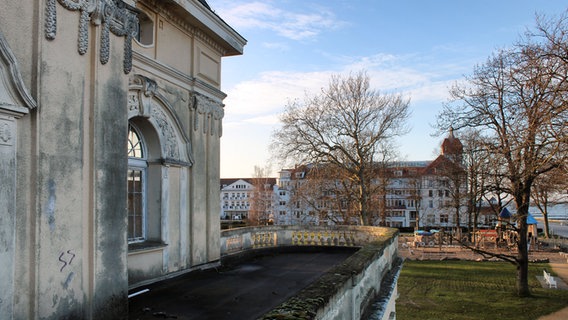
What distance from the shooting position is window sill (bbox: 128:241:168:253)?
8.04 metres

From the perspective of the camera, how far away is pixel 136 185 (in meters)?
8.84

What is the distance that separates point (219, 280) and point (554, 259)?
106ft

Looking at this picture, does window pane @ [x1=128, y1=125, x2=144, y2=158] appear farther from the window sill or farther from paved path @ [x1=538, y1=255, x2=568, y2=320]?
Answer: paved path @ [x1=538, y1=255, x2=568, y2=320]

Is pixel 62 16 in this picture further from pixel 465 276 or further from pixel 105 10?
pixel 465 276

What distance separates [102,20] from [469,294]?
21677 mm

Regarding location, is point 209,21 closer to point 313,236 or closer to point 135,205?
point 135,205

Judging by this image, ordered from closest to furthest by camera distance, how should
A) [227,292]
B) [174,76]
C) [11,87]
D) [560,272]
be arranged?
[11,87], [227,292], [174,76], [560,272]

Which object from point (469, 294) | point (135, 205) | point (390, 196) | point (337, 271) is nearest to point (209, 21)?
point (135, 205)

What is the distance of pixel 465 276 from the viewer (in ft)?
86.1

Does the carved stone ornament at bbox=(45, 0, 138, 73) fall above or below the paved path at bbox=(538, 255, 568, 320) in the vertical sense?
above

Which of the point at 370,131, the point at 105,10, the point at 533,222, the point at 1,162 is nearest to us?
the point at 1,162

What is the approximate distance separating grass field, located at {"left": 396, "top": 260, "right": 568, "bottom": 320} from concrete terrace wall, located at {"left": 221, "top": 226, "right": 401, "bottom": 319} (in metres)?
6.14

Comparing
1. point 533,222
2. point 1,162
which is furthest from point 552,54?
point 533,222

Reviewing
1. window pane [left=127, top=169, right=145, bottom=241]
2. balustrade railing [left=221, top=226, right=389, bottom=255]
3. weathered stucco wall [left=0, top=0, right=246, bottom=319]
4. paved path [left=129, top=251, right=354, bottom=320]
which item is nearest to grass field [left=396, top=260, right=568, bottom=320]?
balustrade railing [left=221, top=226, right=389, bottom=255]
